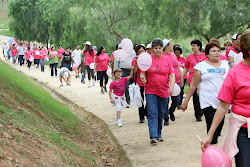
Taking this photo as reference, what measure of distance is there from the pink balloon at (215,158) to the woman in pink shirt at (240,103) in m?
0.06

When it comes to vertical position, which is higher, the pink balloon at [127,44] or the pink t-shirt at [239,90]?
the pink balloon at [127,44]

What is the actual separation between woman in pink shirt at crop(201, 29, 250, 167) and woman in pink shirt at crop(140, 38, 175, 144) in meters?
3.67

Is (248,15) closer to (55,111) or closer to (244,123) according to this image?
(55,111)

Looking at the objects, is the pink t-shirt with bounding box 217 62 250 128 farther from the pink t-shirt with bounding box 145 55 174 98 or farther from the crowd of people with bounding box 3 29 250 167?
the pink t-shirt with bounding box 145 55 174 98

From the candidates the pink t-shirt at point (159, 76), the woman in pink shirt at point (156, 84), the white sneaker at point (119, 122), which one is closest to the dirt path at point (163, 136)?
the white sneaker at point (119, 122)

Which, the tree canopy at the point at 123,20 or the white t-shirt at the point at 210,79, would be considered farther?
the tree canopy at the point at 123,20

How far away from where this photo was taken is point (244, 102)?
12.4ft

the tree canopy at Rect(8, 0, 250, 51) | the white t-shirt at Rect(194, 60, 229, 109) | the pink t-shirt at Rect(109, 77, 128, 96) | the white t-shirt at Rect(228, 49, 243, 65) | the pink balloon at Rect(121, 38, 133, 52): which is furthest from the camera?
the tree canopy at Rect(8, 0, 250, 51)

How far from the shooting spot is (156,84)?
7.60 m

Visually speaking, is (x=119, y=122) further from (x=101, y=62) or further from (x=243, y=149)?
(x=243, y=149)

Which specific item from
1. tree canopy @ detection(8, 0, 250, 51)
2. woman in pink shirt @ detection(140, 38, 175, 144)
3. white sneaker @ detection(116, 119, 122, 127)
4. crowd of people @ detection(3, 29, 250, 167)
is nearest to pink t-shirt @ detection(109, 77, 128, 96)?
crowd of people @ detection(3, 29, 250, 167)

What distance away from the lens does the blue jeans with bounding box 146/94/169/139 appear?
7.55 metres

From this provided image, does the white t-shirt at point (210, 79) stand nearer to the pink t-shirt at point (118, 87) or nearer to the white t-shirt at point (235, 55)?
the white t-shirt at point (235, 55)

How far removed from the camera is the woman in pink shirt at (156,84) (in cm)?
755
